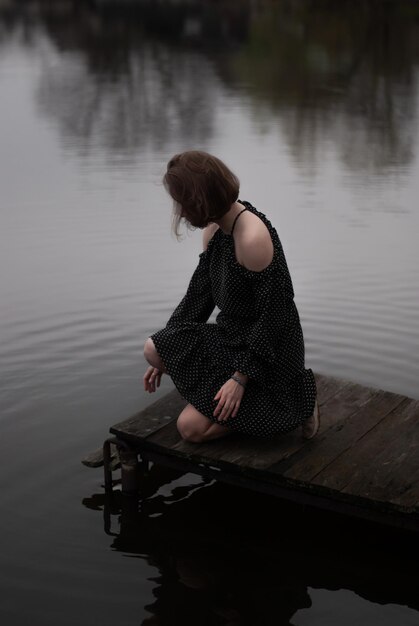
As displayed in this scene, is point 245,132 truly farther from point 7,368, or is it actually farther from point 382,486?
point 382,486

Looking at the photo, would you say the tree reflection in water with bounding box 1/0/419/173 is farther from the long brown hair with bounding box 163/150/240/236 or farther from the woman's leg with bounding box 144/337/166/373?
the long brown hair with bounding box 163/150/240/236

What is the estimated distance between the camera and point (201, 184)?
455cm

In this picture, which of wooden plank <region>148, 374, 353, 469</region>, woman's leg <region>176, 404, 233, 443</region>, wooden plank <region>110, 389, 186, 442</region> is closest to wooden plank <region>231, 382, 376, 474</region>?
wooden plank <region>148, 374, 353, 469</region>

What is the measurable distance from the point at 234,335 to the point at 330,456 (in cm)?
65

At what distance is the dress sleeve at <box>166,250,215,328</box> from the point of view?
506 centimetres

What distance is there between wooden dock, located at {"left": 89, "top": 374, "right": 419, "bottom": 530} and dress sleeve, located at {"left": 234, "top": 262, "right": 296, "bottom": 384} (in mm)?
337

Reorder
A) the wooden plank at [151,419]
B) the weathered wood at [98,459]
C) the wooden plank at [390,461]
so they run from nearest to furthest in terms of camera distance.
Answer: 1. the wooden plank at [390,461]
2. the wooden plank at [151,419]
3. the weathered wood at [98,459]

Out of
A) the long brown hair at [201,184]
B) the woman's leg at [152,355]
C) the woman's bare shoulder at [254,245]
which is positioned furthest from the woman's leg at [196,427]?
the long brown hair at [201,184]

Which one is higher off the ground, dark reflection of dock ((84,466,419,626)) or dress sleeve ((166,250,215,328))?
dress sleeve ((166,250,215,328))

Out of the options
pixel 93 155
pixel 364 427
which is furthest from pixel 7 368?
pixel 93 155

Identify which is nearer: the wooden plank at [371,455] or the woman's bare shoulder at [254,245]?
the wooden plank at [371,455]

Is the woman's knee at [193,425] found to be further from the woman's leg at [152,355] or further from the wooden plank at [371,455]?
the wooden plank at [371,455]

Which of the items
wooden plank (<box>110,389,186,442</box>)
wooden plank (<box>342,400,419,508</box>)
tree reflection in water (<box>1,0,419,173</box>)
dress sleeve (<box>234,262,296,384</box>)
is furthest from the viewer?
tree reflection in water (<box>1,0,419,173</box>)

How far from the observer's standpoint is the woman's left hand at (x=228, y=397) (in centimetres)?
466
